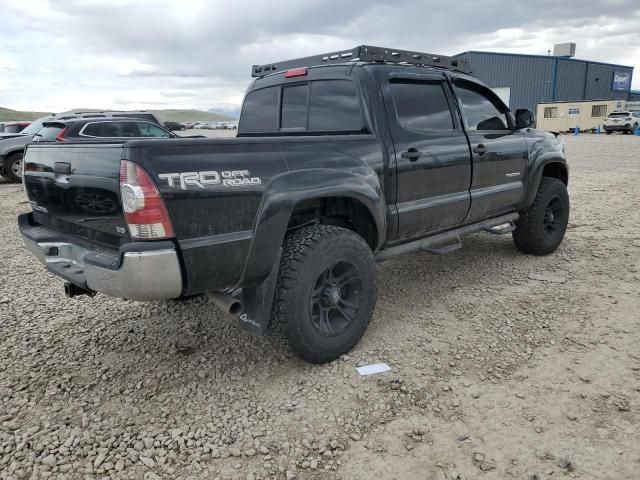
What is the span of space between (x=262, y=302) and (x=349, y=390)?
0.73 metres

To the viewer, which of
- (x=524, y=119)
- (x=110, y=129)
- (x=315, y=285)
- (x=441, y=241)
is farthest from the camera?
(x=110, y=129)

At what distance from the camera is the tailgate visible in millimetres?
2424

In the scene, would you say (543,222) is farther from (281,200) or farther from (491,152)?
(281,200)

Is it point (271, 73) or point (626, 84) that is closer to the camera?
point (271, 73)

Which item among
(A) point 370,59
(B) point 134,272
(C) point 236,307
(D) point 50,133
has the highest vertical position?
(A) point 370,59

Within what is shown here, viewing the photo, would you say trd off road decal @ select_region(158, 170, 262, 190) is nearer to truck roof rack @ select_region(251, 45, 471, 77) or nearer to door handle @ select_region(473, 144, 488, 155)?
truck roof rack @ select_region(251, 45, 471, 77)

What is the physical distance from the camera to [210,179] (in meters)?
2.42

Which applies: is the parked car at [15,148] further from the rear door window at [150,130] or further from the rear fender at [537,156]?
the rear fender at [537,156]

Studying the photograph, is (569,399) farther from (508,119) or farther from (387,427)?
(508,119)

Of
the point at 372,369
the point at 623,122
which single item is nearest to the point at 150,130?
the point at 372,369

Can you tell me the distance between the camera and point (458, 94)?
162 inches

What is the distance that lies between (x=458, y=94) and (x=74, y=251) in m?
3.16

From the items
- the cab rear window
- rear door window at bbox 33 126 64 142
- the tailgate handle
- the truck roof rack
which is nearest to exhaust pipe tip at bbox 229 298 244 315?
the tailgate handle

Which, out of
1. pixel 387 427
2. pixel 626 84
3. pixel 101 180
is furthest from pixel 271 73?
pixel 626 84
